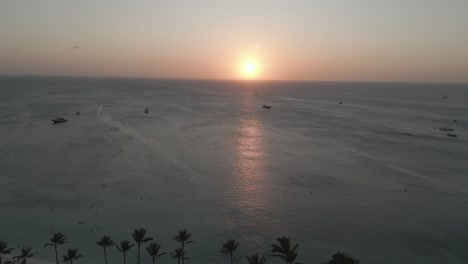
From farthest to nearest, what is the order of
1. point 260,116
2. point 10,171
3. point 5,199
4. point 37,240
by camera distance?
1. point 260,116
2. point 10,171
3. point 5,199
4. point 37,240

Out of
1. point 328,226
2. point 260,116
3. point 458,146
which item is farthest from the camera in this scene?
point 260,116

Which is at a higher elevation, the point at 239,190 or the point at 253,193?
the point at 239,190

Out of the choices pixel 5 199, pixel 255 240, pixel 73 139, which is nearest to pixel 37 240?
pixel 5 199

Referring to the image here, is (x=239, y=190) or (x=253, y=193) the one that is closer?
(x=253, y=193)

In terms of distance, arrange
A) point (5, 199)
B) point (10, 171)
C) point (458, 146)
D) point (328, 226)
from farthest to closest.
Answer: point (458, 146), point (10, 171), point (5, 199), point (328, 226)

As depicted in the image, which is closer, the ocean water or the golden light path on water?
the ocean water

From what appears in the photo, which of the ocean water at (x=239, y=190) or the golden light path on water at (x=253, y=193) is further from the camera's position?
the golden light path on water at (x=253, y=193)

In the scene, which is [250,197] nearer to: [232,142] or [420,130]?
[232,142]

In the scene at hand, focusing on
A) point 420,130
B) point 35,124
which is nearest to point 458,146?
point 420,130

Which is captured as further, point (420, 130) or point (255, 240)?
point (420, 130)

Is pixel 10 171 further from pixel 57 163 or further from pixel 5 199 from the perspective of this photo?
pixel 5 199
